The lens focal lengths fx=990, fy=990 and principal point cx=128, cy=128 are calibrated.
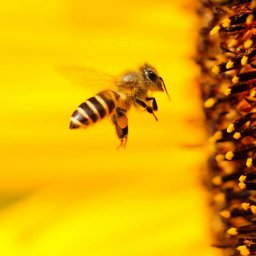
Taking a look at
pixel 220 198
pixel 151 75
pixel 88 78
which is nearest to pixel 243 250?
pixel 220 198

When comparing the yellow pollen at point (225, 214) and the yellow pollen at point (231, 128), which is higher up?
the yellow pollen at point (231, 128)

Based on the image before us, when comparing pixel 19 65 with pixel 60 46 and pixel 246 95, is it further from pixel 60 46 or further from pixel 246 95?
pixel 246 95

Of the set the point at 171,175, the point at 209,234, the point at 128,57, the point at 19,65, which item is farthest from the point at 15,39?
the point at 209,234

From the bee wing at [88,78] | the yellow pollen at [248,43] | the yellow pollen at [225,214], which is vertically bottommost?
the yellow pollen at [225,214]

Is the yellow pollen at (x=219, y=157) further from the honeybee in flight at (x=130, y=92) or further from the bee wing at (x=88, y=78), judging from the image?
A: the bee wing at (x=88, y=78)

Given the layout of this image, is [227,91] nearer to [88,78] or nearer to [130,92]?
[130,92]

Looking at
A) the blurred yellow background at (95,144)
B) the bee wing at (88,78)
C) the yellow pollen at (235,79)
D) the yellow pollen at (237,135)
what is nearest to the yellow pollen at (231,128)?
the yellow pollen at (237,135)

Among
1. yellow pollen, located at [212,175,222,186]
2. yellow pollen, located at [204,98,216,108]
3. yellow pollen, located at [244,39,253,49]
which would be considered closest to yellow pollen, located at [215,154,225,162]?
yellow pollen, located at [212,175,222,186]
